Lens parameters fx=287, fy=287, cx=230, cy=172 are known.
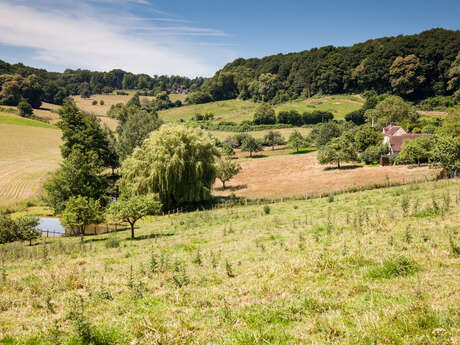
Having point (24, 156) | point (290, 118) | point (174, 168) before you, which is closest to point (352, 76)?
point (290, 118)

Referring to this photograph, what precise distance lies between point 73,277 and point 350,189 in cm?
3226

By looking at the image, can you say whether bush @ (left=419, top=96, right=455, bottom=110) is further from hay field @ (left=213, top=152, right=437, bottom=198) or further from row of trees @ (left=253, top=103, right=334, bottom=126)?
hay field @ (left=213, top=152, right=437, bottom=198)

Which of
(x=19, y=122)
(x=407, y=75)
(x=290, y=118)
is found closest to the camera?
(x=19, y=122)

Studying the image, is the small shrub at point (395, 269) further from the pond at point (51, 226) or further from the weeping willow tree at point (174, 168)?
the pond at point (51, 226)

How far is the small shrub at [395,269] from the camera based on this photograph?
6.86 meters

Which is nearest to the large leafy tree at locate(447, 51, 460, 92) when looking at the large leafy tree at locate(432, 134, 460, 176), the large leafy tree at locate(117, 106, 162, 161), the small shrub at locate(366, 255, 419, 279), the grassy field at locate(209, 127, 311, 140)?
the grassy field at locate(209, 127, 311, 140)

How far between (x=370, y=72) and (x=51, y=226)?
15839 centimetres

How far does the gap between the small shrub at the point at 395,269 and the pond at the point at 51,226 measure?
3590 centimetres

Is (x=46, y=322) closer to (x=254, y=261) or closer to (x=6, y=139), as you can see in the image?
(x=254, y=261)

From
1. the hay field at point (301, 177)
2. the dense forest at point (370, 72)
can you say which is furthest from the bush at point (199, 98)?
the hay field at point (301, 177)

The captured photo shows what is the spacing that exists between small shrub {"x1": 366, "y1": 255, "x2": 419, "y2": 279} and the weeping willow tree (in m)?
32.9

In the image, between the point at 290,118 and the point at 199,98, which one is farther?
the point at 199,98

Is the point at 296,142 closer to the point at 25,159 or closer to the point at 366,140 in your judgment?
the point at 366,140

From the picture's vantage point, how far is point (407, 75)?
13450 centimetres
